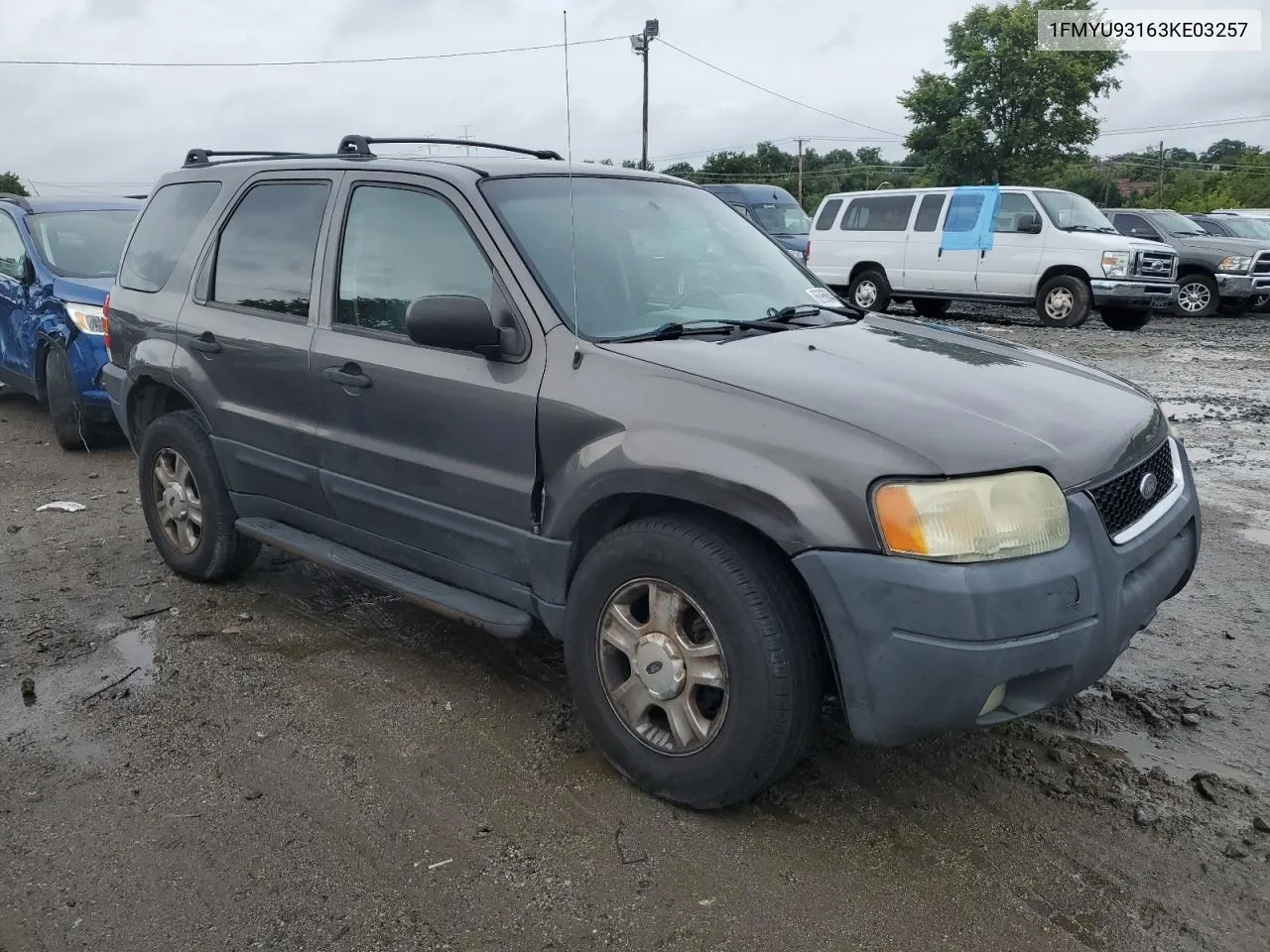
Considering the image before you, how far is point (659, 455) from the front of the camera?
2.93 m

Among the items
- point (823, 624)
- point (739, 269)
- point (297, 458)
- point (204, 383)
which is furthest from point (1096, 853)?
point (204, 383)

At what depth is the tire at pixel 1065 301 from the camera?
15.2 m

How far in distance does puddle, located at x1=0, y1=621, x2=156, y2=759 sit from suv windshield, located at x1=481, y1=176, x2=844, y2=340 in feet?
6.99

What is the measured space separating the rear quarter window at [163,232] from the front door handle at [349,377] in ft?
4.58

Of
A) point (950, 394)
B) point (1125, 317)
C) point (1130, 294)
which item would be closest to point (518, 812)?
point (950, 394)

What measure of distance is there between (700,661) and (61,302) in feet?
21.2

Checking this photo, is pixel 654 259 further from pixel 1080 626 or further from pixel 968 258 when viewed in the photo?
pixel 968 258

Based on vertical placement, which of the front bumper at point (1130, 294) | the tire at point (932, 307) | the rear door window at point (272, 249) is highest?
the rear door window at point (272, 249)

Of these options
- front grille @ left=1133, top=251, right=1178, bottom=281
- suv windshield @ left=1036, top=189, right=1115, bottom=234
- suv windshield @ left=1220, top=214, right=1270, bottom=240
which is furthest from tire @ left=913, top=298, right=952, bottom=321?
suv windshield @ left=1220, top=214, right=1270, bottom=240

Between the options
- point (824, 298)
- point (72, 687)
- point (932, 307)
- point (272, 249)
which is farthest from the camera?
point (932, 307)

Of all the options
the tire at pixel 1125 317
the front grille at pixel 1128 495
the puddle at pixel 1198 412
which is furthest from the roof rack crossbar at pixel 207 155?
the tire at pixel 1125 317

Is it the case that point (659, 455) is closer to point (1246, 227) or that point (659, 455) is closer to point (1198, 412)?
point (1198, 412)

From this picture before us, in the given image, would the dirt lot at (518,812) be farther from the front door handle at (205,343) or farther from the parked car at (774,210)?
the parked car at (774,210)

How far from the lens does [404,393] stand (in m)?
3.62
